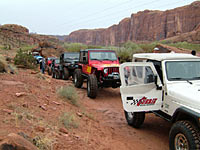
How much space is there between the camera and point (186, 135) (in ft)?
10.2

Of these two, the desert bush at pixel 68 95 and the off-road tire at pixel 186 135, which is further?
the desert bush at pixel 68 95

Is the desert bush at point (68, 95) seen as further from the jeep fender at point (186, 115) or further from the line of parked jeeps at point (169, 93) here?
the jeep fender at point (186, 115)

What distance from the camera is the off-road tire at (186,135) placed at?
2994 millimetres

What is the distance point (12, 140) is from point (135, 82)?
12.0 ft

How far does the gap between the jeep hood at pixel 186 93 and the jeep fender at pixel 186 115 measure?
135 mm

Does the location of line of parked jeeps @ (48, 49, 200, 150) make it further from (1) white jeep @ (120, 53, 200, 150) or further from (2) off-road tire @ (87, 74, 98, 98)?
(2) off-road tire @ (87, 74, 98, 98)

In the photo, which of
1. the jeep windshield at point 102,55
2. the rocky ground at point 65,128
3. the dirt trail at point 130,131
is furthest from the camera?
the jeep windshield at point 102,55

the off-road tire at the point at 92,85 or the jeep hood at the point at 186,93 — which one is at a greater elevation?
the jeep hood at the point at 186,93

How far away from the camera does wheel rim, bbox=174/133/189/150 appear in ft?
10.5

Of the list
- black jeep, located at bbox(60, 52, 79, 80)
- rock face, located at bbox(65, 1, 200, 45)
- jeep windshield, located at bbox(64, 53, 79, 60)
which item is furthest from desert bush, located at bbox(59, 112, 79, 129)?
rock face, located at bbox(65, 1, 200, 45)

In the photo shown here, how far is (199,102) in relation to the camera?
3227 millimetres

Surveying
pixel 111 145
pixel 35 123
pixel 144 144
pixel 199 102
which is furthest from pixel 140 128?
pixel 35 123

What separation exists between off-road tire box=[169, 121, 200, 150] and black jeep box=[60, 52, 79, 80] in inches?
407

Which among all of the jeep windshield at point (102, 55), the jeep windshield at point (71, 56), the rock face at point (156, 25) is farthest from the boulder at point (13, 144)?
the rock face at point (156, 25)
